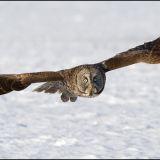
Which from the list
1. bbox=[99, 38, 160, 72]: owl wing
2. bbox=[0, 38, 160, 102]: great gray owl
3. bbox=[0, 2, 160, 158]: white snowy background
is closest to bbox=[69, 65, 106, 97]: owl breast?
bbox=[0, 38, 160, 102]: great gray owl

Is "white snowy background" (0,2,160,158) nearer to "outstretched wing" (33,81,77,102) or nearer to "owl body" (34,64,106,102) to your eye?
"outstretched wing" (33,81,77,102)

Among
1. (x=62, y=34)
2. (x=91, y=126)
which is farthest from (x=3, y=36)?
(x=91, y=126)

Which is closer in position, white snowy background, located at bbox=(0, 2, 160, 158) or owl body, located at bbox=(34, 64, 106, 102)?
owl body, located at bbox=(34, 64, 106, 102)

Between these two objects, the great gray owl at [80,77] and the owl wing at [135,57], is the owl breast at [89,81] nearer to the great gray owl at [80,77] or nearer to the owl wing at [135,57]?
the great gray owl at [80,77]

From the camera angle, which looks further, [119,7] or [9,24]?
[119,7]

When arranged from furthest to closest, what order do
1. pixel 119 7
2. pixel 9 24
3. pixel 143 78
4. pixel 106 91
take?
pixel 119 7, pixel 9 24, pixel 143 78, pixel 106 91

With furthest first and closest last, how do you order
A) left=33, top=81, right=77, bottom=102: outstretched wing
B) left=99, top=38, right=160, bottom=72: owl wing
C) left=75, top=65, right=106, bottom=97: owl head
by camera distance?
1. left=33, top=81, right=77, bottom=102: outstretched wing
2. left=99, top=38, right=160, bottom=72: owl wing
3. left=75, top=65, right=106, bottom=97: owl head

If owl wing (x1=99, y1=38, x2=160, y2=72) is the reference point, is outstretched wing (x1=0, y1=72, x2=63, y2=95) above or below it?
below

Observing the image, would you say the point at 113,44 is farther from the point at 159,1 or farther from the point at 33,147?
the point at 33,147

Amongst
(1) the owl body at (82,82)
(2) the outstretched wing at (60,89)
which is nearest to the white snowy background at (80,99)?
(2) the outstretched wing at (60,89)
